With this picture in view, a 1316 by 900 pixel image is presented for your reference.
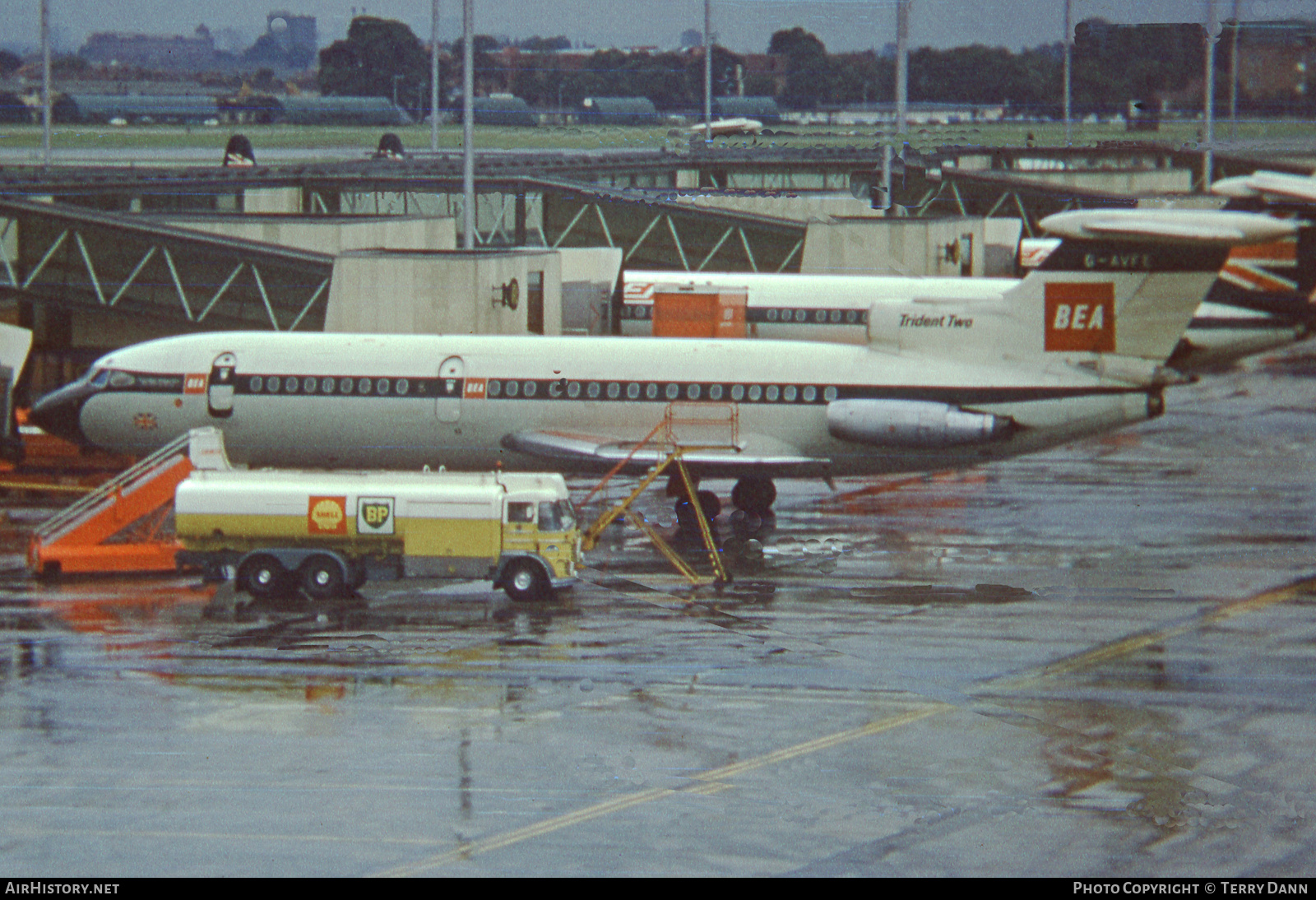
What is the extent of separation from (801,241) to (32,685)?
5168 cm

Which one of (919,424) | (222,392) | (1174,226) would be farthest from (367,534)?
(1174,226)

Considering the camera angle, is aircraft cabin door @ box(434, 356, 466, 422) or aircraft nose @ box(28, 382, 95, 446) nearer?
aircraft cabin door @ box(434, 356, 466, 422)

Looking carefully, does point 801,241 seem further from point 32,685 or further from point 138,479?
point 32,685

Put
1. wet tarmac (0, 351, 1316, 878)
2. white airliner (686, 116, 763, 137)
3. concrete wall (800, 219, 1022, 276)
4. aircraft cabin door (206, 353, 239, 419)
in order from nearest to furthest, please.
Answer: wet tarmac (0, 351, 1316, 878) → aircraft cabin door (206, 353, 239, 419) → concrete wall (800, 219, 1022, 276) → white airliner (686, 116, 763, 137)

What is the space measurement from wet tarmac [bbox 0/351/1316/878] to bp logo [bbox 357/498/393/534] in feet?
5.15

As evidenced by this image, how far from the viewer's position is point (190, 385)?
39.9 metres

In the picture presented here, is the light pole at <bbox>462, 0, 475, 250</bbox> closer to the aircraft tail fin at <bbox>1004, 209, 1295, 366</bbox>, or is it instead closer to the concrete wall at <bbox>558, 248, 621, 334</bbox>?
the concrete wall at <bbox>558, 248, 621, 334</bbox>

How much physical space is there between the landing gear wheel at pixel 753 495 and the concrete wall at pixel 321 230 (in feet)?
59.0

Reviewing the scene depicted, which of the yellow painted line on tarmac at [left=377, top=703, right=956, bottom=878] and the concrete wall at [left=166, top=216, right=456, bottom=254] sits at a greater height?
the concrete wall at [left=166, top=216, right=456, bottom=254]

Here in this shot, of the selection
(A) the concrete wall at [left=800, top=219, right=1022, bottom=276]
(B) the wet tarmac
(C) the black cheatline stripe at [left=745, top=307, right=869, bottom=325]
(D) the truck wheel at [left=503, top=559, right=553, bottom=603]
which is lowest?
(B) the wet tarmac

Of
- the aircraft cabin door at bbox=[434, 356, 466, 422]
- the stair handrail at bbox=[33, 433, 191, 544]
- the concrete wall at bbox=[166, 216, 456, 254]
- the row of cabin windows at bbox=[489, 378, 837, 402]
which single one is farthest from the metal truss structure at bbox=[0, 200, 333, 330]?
the stair handrail at bbox=[33, 433, 191, 544]

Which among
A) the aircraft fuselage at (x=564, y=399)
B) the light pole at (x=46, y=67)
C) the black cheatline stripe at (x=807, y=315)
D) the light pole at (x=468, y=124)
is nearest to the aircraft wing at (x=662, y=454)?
the aircraft fuselage at (x=564, y=399)

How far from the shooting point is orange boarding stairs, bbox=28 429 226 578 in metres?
33.9
